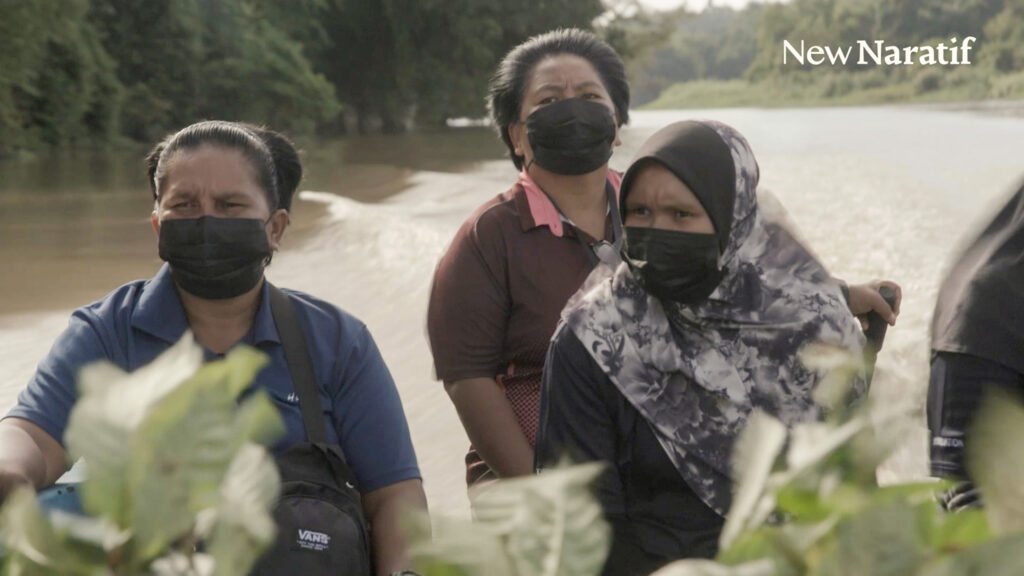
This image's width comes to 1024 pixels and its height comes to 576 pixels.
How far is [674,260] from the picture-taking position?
2.39 meters

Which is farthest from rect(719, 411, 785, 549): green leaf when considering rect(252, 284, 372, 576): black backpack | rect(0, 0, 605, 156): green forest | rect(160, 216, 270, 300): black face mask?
rect(0, 0, 605, 156): green forest

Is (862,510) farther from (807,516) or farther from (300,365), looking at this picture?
(300,365)

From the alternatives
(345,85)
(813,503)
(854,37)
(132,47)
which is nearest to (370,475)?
(813,503)

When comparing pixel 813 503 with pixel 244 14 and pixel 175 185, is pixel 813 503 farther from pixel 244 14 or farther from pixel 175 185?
pixel 244 14

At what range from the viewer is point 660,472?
2.44m

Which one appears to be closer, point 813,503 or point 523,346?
point 813,503

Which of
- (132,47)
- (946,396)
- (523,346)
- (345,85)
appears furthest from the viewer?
(345,85)

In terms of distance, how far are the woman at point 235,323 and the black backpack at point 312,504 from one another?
0.03 meters

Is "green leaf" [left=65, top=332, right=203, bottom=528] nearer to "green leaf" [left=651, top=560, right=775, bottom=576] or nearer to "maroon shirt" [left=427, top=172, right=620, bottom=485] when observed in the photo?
"green leaf" [left=651, top=560, right=775, bottom=576]

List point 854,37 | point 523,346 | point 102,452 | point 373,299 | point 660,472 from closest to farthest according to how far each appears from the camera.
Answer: point 102,452
point 660,472
point 523,346
point 373,299
point 854,37

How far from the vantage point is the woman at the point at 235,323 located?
7.89 ft

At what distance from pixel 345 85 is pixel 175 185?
30.8 m

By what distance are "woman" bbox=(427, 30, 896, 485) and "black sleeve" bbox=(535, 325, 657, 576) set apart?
57 centimetres

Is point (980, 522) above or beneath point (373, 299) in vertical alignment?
above
